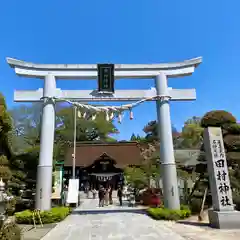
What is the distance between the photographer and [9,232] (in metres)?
7.37

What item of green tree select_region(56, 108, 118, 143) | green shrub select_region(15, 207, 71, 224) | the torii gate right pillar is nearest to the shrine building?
green tree select_region(56, 108, 118, 143)

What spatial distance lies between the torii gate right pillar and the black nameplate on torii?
273 cm

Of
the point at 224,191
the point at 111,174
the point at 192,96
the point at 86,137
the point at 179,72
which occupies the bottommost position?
the point at 224,191

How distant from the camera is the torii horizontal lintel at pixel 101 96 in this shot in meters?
16.4

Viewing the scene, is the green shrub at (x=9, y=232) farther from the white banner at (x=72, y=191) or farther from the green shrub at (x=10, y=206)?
the white banner at (x=72, y=191)

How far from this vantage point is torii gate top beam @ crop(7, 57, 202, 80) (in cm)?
1650

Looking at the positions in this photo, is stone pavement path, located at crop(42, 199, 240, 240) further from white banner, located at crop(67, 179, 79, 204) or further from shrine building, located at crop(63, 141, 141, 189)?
shrine building, located at crop(63, 141, 141, 189)

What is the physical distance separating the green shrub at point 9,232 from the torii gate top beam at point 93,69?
10.5 metres

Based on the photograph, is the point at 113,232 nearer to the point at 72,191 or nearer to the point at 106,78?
the point at 106,78

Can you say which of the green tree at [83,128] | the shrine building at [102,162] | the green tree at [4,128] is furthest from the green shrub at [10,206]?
the green tree at [83,128]

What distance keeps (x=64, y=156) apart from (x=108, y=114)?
27.4 metres

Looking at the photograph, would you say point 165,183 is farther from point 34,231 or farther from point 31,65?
point 31,65

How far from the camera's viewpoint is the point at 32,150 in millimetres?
18797

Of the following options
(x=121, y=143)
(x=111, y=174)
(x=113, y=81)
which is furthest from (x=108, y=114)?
(x=121, y=143)
